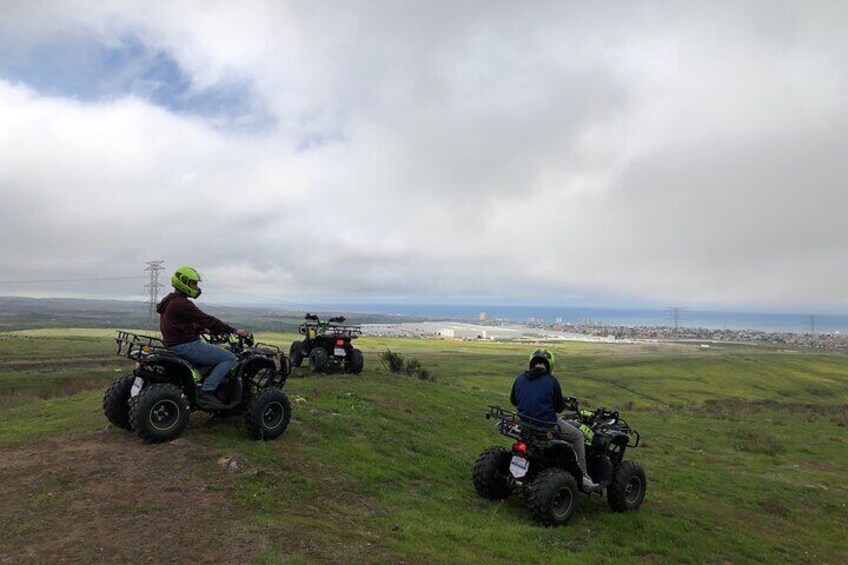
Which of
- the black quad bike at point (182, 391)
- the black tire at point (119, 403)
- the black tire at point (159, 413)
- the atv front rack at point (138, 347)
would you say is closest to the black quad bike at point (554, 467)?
the black quad bike at point (182, 391)

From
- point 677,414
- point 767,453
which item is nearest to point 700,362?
point 677,414

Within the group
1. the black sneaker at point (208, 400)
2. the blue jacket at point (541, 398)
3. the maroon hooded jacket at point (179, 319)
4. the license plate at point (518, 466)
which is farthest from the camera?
the black sneaker at point (208, 400)

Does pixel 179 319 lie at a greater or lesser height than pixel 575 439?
greater

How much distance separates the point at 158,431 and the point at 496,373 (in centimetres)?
6847

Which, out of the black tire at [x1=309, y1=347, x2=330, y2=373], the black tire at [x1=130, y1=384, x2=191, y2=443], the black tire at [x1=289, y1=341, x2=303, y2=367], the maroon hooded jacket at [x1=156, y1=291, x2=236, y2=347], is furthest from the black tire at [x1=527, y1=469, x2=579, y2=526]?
the black tire at [x1=289, y1=341, x2=303, y2=367]

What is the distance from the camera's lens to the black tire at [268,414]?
31.8 feet

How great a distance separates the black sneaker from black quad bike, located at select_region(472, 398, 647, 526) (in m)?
4.67

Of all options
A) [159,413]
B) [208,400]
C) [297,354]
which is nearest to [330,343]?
[297,354]

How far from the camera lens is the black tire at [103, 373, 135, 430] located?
953cm

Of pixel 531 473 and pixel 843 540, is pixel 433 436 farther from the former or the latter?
pixel 843 540

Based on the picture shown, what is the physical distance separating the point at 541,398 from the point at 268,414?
4870mm

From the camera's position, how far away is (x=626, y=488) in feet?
33.9

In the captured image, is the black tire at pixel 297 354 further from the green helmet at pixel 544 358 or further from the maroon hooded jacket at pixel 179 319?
the green helmet at pixel 544 358

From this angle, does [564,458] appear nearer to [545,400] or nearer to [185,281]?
[545,400]
